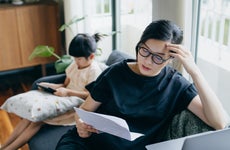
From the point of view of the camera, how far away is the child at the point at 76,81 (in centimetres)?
218

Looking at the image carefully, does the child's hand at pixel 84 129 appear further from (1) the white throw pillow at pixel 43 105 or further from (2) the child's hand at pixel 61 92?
(2) the child's hand at pixel 61 92

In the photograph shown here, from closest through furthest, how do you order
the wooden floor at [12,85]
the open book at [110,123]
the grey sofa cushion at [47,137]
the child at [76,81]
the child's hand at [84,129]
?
the open book at [110,123] < the child's hand at [84,129] < the grey sofa cushion at [47,137] < the child at [76,81] < the wooden floor at [12,85]

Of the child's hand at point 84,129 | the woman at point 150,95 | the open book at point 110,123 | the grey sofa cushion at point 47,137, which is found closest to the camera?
the open book at point 110,123

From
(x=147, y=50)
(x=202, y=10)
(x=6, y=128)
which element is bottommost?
(x=6, y=128)

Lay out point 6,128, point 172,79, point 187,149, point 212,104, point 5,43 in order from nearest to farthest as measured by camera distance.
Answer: point 187,149, point 212,104, point 172,79, point 6,128, point 5,43

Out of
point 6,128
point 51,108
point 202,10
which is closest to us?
point 51,108

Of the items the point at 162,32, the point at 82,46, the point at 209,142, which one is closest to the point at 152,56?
the point at 162,32

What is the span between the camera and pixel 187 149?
94cm

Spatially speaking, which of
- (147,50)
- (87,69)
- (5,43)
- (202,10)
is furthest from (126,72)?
(5,43)

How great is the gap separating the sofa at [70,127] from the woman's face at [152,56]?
0.83 ft

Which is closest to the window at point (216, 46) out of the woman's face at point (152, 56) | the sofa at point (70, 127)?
the sofa at point (70, 127)

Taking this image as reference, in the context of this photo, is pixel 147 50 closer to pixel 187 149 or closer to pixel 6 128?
pixel 187 149

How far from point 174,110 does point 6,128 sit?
1795mm

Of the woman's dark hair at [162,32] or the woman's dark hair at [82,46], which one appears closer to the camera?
the woman's dark hair at [162,32]
